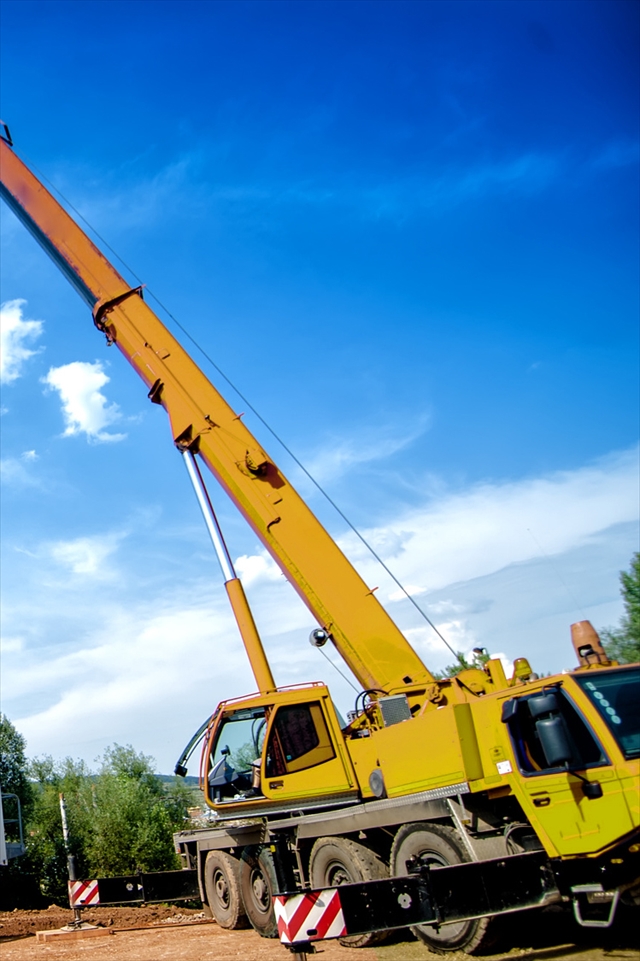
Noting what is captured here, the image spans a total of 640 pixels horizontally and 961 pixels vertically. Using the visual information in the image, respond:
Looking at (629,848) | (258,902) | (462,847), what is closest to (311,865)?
(258,902)

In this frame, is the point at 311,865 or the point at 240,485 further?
the point at 240,485

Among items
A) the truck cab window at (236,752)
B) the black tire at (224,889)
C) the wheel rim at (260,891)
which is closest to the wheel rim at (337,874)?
the truck cab window at (236,752)

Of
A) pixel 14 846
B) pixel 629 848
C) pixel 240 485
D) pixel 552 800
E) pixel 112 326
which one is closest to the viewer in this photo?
pixel 629 848

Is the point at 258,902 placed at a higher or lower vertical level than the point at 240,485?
lower

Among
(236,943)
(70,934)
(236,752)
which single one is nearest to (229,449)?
(236,752)

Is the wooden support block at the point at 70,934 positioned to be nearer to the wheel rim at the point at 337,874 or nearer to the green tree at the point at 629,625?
the wheel rim at the point at 337,874

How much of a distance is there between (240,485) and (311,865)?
4618 mm

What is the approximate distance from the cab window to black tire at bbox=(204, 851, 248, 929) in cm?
252

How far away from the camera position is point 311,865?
8.82 meters

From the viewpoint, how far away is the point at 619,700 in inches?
245

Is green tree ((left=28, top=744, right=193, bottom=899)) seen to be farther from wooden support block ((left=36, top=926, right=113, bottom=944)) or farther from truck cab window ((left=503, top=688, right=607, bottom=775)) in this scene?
truck cab window ((left=503, top=688, right=607, bottom=775))

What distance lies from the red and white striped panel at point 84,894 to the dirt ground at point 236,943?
1.73ft

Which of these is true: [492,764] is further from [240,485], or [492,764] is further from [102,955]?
[102,955]

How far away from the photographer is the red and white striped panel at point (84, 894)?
41.1ft
